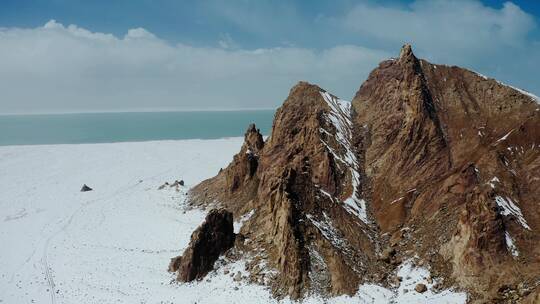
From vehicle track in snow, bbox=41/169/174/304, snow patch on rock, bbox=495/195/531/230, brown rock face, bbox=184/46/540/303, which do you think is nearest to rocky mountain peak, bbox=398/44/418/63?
brown rock face, bbox=184/46/540/303

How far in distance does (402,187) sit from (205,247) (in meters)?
19.0

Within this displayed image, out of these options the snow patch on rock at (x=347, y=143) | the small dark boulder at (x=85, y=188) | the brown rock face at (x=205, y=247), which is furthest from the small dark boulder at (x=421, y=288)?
the small dark boulder at (x=85, y=188)

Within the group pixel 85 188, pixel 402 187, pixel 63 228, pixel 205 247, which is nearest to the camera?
pixel 205 247

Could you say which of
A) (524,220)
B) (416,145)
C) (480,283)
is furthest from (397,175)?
(480,283)

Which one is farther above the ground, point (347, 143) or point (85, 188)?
point (347, 143)

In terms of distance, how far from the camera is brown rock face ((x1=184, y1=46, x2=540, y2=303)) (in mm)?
33000

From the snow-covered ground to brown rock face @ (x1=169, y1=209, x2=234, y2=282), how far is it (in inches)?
40.0

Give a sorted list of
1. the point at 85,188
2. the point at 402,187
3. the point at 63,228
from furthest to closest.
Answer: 1. the point at 85,188
2. the point at 63,228
3. the point at 402,187

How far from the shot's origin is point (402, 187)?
4319cm

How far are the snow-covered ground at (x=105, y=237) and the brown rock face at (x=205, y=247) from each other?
1015mm

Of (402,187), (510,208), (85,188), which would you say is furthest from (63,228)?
(510,208)

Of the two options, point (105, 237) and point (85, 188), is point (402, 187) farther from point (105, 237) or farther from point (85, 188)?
point (85, 188)

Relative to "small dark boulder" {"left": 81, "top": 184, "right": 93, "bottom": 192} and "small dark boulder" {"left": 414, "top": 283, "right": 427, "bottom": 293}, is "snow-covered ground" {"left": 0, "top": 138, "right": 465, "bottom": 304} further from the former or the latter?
"small dark boulder" {"left": 81, "top": 184, "right": 93, "bottom": 192}

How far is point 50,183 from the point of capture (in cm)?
8188
